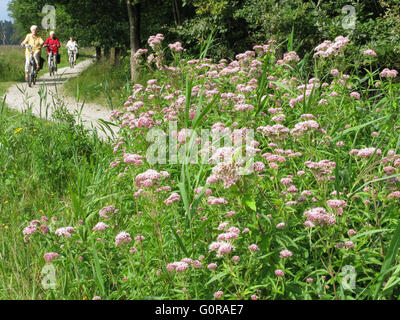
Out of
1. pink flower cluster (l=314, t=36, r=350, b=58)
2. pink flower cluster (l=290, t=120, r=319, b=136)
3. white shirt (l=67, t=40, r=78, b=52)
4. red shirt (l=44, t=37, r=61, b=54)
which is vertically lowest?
pink flower cluster (l=290, t=120, r=319, b=136)

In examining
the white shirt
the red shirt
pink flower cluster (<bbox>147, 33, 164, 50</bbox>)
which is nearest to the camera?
pink flower cluster (<bbox>147, 33, 164, 50</bbox>)

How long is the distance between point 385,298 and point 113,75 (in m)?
12.3

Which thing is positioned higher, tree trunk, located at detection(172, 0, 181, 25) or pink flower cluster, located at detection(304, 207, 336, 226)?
tree trunk, located at detection(172, 0, 181, 25)

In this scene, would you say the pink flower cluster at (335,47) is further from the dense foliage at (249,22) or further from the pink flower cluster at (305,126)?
the dense foliage at (249,22)

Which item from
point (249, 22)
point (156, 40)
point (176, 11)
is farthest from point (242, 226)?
point (176, 11)

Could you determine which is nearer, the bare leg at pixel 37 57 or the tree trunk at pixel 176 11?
the bare leg at pixel 37 57

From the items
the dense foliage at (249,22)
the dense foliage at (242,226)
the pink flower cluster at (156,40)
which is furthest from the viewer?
the dense foliage at (249,22)

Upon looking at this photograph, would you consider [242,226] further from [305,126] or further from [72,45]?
[72,45]

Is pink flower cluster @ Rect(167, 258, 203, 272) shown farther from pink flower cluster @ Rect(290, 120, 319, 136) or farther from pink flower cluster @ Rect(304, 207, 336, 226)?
pink flower cluster @ Rect(290, 120, 319, 136)

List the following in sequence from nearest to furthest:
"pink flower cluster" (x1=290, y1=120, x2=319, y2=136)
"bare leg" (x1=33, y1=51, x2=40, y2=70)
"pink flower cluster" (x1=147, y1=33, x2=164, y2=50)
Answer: "pink flower cluster" (x1=290, y1=120, x2=319, y2=136) < "pink flower cluster" (x1=147, y1=33, x2=164, y2=50) < "bare leg" (x1=33, y1=51, x2=40, y2=70)

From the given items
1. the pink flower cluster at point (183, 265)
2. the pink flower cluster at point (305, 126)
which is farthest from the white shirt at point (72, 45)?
the pink flower cluster at point (183, 265)

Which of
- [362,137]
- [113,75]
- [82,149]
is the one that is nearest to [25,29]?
[113,75]

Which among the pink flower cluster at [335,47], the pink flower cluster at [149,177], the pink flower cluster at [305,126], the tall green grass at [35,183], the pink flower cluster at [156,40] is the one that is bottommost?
the tall green grass at [35,183]

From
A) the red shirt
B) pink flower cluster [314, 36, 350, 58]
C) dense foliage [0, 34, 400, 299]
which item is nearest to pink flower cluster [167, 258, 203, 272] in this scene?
dense foliage [0, 34, 400, 299]
